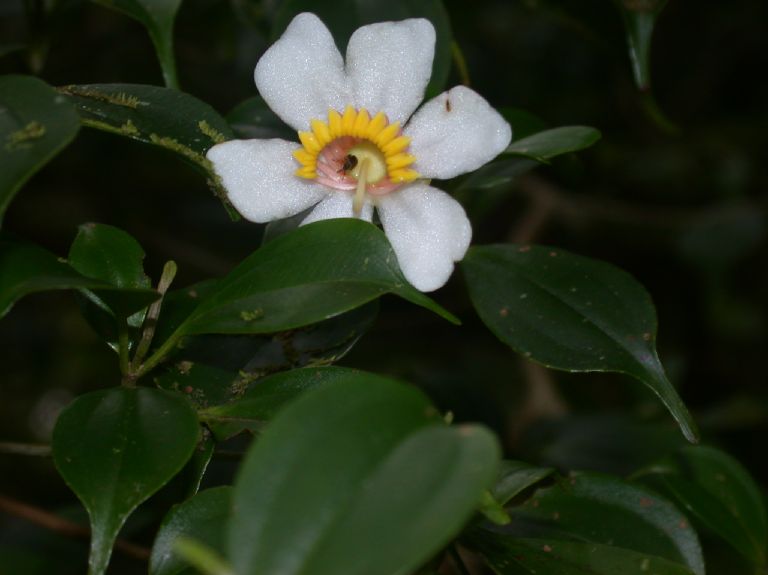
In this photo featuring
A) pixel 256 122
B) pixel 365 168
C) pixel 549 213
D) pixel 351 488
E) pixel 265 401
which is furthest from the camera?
pixel 549 213

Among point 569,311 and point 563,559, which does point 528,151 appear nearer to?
point 569,311

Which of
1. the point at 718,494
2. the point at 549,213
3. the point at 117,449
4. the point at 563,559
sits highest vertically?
the point at 117,449

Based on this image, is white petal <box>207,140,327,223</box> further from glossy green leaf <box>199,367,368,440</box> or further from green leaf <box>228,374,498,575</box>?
green leaf <box>228,374,498,575</box>

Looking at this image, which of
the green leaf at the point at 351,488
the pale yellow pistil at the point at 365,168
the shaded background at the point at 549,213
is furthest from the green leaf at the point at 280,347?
the shaded background at the point at 549,213

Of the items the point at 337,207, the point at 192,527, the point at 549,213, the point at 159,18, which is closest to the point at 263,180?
the point at 337,207

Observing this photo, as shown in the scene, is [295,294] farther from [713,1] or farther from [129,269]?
[713,1]

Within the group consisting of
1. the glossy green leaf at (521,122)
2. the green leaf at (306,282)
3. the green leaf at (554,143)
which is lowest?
the glossy green leaf at (521,122)

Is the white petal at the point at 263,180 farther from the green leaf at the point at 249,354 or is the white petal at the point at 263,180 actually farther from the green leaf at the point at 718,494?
the green leaf at the point at 718,494
